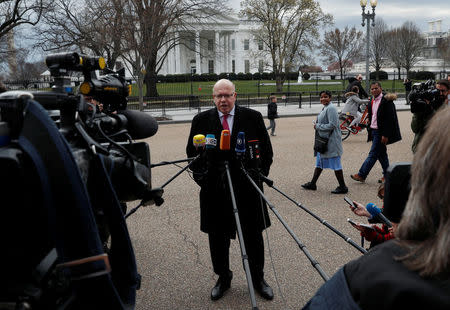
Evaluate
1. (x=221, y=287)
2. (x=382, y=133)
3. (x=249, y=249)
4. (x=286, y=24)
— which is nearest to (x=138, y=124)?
(x=249, y=249)

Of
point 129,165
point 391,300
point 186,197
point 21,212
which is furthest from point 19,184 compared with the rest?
point 186,197

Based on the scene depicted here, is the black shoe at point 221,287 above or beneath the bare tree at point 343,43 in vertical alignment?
beneath

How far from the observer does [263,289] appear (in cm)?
375

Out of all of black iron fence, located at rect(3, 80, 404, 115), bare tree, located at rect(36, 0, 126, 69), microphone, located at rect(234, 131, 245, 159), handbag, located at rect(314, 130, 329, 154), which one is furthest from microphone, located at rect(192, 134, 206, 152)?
black iron fence, located at rect(3, 80, 404, 115)

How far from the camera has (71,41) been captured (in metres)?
25.4

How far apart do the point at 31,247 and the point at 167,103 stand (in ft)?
84.0

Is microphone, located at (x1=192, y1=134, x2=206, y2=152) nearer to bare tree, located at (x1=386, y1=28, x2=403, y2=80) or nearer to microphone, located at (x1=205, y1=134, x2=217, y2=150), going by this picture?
microphone, located at (x1=205, y1=134, x2=217, y2=150)

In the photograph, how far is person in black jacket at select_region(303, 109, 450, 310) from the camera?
980 mm

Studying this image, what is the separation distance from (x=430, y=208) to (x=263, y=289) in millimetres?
2917

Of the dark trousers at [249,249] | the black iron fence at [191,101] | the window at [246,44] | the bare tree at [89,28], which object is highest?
the window at [246,44]

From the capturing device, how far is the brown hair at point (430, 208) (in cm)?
102

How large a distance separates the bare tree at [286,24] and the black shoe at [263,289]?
36.7 meters

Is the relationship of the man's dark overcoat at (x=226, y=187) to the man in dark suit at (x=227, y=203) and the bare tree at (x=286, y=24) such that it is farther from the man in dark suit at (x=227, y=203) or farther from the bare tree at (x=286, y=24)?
the bare tree at (x=286, y=24)

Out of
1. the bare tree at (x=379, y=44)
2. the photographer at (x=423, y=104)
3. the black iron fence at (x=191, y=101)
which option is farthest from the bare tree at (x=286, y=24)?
the photographer at (x=423, y=104)
